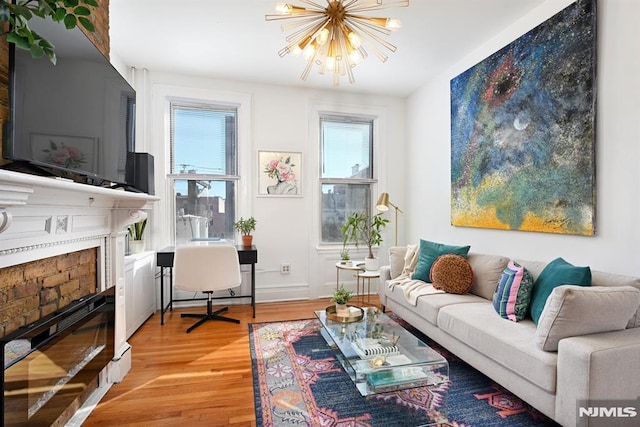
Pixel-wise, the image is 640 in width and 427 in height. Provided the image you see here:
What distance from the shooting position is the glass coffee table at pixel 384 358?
171 cm

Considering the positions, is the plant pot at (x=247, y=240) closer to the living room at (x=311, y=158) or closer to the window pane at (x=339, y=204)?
the living room at (x=311, y=158)

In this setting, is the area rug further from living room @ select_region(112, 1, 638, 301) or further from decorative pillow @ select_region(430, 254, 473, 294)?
living room @ select_region(112, 1, 638, 301)

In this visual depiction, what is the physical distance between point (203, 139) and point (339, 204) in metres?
1.90

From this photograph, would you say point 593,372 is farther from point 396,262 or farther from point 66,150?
point 66,150

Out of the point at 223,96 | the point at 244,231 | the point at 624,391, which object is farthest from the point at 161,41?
the point at 624,391

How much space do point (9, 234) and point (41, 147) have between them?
1.20 ft

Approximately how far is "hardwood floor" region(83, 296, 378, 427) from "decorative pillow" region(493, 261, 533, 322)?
1.71 metres

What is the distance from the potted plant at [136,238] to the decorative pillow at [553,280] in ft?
11.5

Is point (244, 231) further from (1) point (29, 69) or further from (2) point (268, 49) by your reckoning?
(1) point (29, 69)

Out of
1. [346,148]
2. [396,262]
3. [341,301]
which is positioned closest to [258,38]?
[346,148]

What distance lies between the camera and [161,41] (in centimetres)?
299

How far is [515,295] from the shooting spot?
84.0 inches

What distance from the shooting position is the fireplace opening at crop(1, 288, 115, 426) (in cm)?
134

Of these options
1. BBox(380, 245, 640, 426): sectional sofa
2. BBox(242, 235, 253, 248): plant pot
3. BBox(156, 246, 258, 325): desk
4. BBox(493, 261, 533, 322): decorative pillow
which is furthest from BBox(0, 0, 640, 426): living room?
BBox(380, 245, 640, 426): sectional sofa
